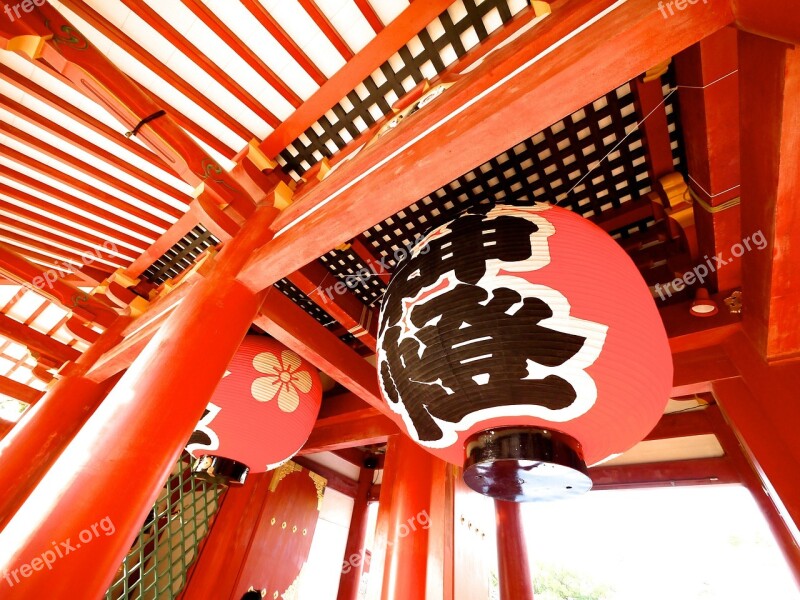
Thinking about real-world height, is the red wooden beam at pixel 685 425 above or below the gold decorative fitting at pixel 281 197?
below

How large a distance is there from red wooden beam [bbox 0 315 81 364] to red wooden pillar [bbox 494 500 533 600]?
5.00m

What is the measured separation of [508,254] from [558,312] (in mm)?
250

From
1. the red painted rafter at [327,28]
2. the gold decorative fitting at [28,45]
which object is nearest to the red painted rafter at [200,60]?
the gold decorative fitting at [28,45]

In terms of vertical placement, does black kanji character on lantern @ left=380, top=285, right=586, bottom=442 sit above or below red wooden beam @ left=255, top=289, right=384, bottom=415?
below

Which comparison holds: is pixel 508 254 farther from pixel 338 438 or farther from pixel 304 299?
pixel 338 438

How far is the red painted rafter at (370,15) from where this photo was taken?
6.05 feet

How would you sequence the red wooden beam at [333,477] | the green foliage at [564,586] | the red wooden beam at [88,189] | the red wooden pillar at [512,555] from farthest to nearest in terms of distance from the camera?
the green foliage at [564,586]
the red wooden beam at [333,477]
the red wooden pillar at [512,555]
the red wooden beam at [88,189]

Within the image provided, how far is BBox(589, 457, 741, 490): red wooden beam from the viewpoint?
3.79 metres

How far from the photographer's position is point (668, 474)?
3988 millimetres

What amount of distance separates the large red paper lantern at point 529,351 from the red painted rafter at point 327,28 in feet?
4.53
